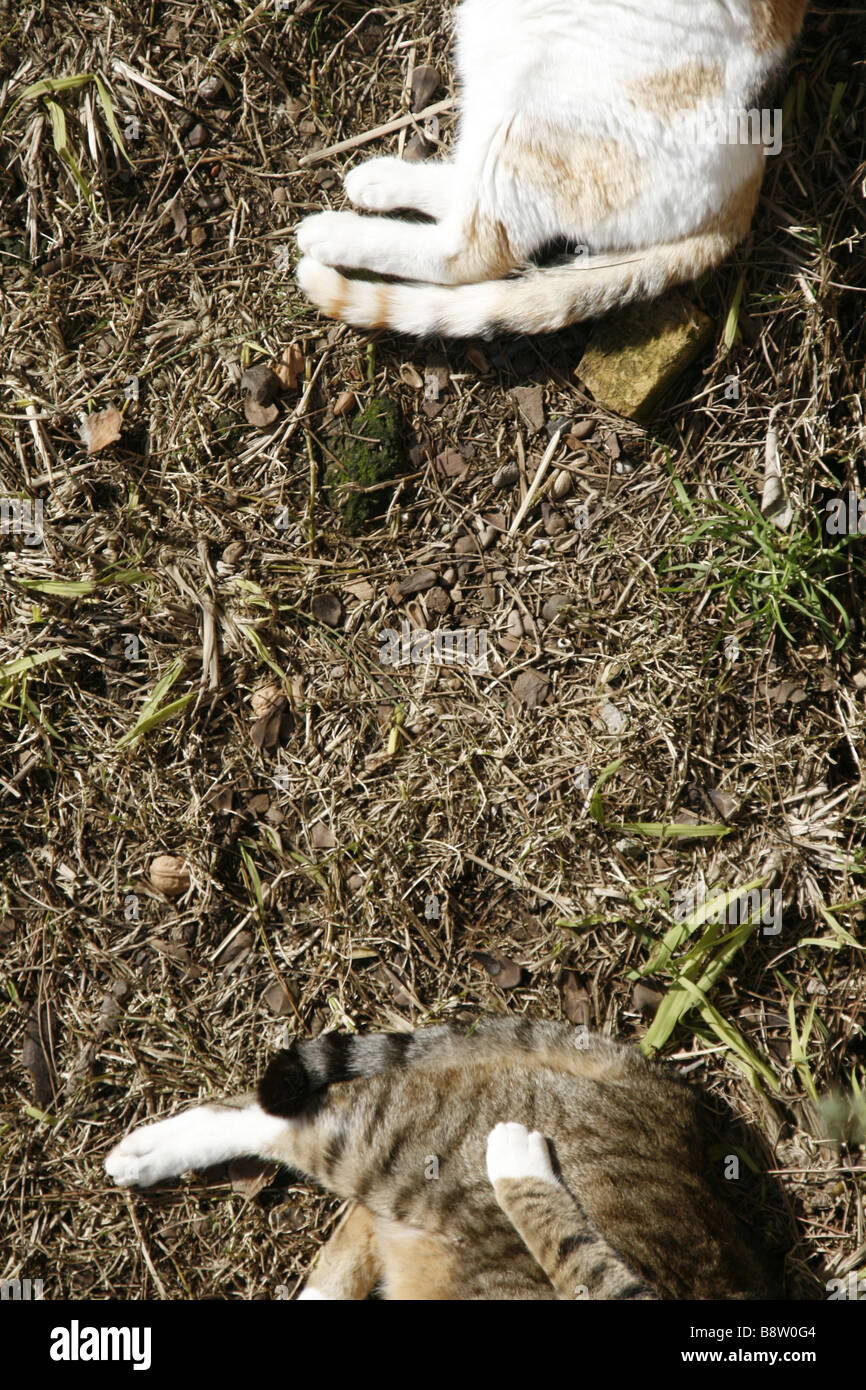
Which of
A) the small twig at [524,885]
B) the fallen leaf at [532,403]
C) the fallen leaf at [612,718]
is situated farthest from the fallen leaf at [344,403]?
the small twig at [524,885]

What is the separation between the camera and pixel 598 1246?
2490mm

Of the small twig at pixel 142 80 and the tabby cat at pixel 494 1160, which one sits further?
the small twig at pixel 142 80

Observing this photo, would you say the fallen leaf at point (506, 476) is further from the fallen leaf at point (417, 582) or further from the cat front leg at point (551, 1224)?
the cat front leg at point (551, 1224)

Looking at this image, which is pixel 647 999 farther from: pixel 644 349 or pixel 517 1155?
pixel 644 349

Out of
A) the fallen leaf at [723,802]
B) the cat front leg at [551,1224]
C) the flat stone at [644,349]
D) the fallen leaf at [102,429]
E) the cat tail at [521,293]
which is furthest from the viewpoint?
the fallen leaf at [102,429]

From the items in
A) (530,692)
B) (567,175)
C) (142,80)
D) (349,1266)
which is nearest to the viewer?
(567,175)

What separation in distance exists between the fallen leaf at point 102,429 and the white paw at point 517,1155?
8.23 ft

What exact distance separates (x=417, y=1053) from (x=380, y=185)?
274cm

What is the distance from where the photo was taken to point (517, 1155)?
255 cm

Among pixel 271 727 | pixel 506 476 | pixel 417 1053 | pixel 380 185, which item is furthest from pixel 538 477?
pixel 417 1053

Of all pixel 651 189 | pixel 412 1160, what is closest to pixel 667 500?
pixel 651 189

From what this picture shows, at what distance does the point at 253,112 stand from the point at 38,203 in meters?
0.80

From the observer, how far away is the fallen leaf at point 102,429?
10.1ft

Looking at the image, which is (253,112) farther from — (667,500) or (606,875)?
(606,875)
